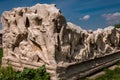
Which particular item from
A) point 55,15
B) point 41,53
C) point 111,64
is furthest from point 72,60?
point 111,64

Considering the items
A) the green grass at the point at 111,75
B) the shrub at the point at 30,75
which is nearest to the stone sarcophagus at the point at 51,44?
the shrub at the point at 30,75

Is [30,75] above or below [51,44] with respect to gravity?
below

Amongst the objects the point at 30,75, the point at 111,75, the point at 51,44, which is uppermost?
the point at 51,44

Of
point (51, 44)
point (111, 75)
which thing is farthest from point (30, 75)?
point (111, 75)

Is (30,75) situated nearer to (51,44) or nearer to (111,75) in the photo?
(51,44)

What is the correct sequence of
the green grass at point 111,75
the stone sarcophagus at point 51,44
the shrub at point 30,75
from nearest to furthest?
the shrub at point 30,75 → the stone sarcophagus at point 51,44 → the green grass at point 111,75

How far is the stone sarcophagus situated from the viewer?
32.9ft

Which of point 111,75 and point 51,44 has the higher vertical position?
point 51,44

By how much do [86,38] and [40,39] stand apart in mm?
2293

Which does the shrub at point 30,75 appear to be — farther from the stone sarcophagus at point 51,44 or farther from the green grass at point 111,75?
the green grass at point 111,75

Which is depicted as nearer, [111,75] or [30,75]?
[30,75]

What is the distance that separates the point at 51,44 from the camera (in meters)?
9.98

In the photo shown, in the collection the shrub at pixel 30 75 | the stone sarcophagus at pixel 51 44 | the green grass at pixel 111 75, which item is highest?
the stone sarcophagus at pixel 51 44

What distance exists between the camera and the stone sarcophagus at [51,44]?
1004 centimetres
